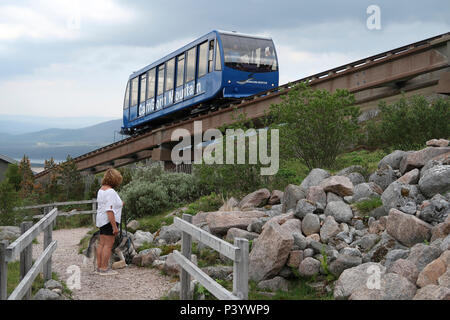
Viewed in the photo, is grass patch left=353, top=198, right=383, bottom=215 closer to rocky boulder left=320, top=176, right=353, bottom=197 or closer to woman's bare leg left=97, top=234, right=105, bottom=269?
rocky boulder left=320, top=176, right=353, bottom=197

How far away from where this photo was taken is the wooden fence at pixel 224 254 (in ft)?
15.5

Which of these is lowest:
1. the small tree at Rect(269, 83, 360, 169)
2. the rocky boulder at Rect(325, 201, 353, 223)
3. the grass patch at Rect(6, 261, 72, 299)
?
the grass patch at Rect(6, 261, 72, 299)

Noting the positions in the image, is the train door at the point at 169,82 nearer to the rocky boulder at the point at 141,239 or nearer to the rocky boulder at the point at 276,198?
the rocky boulder at the point at 141,239

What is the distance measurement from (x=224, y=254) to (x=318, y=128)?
29.1 feet

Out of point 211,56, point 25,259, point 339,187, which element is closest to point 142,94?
point 211,56

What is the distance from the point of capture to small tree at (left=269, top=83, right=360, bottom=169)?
43.8 ft

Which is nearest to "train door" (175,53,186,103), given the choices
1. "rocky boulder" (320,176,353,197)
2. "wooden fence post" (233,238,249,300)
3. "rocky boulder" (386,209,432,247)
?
"rocky boulder" (320,176,353,197)

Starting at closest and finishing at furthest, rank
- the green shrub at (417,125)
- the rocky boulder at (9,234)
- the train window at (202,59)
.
A: 1. the green shrub at (417,125)
2. the rocky boulder at (9,234)
3. the train window at (202,59)

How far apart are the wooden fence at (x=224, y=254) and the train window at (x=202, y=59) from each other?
15.6m

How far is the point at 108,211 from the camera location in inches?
318

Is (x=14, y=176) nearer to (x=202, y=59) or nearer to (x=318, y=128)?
(x=202, y=59)

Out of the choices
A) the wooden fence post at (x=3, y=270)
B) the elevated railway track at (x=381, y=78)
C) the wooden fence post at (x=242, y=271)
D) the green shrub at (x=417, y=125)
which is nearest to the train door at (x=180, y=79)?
the elevated railway track at (x=381, y=78)

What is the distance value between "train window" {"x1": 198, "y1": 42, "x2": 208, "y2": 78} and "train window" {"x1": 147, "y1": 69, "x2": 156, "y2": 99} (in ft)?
15.9
